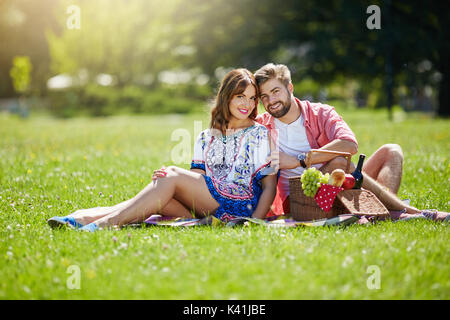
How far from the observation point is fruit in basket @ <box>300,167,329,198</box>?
4.23 meters

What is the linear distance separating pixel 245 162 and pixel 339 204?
42.3 inches

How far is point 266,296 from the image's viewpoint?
287cm

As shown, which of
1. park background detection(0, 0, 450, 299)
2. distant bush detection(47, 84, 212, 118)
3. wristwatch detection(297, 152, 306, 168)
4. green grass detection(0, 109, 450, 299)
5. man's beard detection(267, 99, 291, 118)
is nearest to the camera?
green grass detection(0, 109, 450, 299)

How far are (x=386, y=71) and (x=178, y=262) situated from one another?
20263 mm

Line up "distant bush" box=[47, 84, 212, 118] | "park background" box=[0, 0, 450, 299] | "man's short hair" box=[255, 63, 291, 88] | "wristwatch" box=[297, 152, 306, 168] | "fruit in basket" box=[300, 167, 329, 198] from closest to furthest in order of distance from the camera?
"park background" box=[0, 0, 450, 299], "fruit in basket" box=[300, 167, 329, 198], "wristwatch" box=[297, 152, 306, 168], "man's short hair" box=[255, 63, 291, 88], "distant bush" box=[47, 84, 212, 118]

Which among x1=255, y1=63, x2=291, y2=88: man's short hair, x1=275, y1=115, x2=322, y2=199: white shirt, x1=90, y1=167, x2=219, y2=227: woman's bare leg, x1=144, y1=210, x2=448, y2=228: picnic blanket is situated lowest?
x1=144, y1=210, x2=448, y2=228: picnic blanket

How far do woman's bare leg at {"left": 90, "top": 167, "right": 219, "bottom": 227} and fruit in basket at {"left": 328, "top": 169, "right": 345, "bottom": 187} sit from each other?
47.5 inches

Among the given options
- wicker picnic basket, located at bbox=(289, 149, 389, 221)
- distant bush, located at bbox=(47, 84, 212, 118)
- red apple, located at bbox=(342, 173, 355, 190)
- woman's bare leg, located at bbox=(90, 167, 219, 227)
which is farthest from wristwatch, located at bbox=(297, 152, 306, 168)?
distant bush, located at bbox=(47, 84, 212, 118)

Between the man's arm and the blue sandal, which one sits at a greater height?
the man's arm

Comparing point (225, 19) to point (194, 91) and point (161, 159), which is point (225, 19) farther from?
point (161, 159)

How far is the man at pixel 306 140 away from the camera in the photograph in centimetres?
473

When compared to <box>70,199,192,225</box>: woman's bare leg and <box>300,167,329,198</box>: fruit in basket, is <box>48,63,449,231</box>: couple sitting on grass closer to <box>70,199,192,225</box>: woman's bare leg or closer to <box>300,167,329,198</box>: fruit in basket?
<box>70,199,192,225</box>: woman's bare leg

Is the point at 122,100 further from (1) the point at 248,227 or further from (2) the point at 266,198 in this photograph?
(1) the point at 248,227
